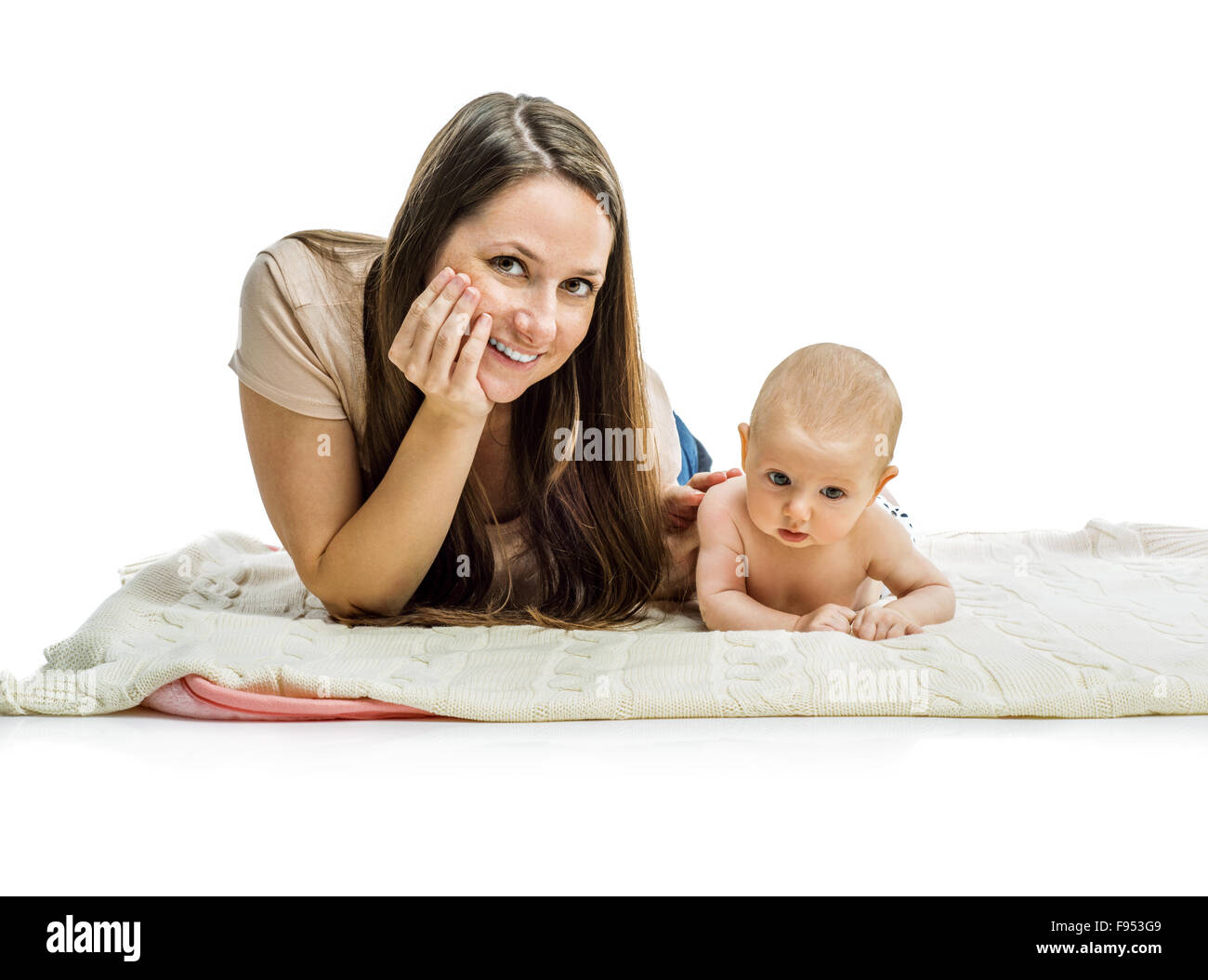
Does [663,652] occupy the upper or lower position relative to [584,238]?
lower

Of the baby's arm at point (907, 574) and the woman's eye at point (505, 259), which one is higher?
the woman's eye at point (505, 259)

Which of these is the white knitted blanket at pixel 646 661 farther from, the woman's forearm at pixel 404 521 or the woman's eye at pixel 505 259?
the woman's eye at pixel 505 259

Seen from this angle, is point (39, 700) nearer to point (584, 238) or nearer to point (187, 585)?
point (187, 585)

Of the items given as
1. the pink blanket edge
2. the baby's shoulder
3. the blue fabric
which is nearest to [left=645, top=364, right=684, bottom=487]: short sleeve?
the blue fabric

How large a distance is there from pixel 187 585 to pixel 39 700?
Result: 0.62 m

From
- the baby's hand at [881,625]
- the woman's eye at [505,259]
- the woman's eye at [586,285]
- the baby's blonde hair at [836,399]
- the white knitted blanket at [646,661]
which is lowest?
the white knitted blanket at [646,661]

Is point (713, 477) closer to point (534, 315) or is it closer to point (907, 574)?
point (907, 574)

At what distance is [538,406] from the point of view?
250 centimetres

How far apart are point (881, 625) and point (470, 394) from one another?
2.48ft

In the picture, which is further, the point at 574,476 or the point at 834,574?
the point at 574,476

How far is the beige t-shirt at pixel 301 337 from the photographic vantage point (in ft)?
7.43

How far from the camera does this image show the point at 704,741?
5.87ft

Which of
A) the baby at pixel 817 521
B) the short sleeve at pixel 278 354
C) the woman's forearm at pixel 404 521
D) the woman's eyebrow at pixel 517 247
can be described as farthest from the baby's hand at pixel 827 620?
the short sleeve at pixel 278 354

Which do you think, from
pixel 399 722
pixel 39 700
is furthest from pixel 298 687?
pixel 39 700
